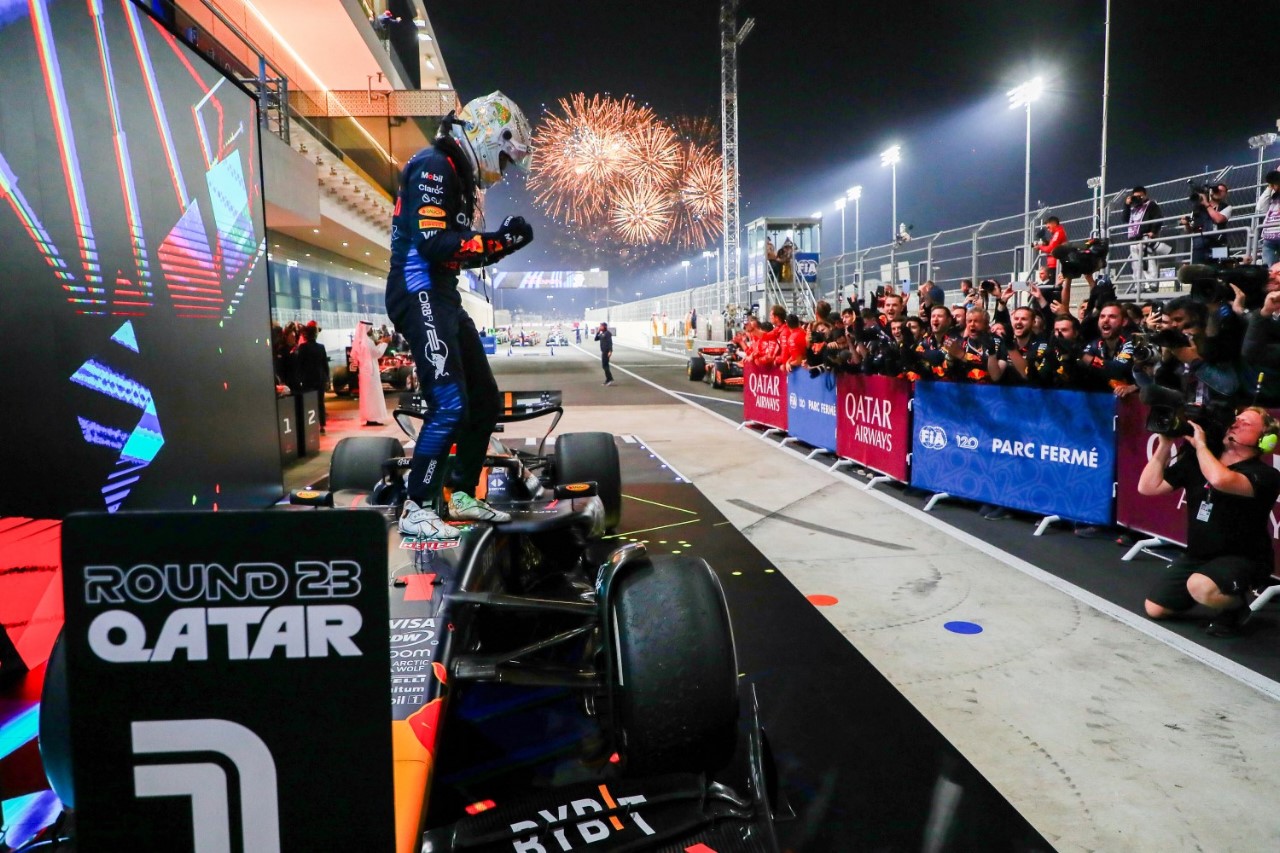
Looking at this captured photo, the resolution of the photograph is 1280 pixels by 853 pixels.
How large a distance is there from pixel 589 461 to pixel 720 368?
13157 mm

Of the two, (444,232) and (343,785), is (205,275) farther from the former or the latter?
(343,785)

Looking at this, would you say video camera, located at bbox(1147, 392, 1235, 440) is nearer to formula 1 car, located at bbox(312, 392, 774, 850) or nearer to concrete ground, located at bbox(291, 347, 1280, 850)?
concrete ground, located at bbox(291, 347, 1280, 850)

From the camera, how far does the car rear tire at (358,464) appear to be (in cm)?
471

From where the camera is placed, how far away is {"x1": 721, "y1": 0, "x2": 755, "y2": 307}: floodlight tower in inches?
1462

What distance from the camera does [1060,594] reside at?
13.5ft

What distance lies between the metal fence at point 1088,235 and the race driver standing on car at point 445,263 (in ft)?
27.8

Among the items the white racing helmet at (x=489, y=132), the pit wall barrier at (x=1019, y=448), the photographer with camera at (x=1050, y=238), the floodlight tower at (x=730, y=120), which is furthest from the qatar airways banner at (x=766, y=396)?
the floodlight tower at (x=730, y=120)

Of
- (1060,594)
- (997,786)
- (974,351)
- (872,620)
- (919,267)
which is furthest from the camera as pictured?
(919,267)

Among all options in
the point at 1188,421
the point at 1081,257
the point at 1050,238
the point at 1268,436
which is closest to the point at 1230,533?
the point at 1268,436

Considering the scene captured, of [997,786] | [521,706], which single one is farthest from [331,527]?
[997,786]

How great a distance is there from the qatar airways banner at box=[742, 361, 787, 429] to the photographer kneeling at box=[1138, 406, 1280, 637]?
631 cm

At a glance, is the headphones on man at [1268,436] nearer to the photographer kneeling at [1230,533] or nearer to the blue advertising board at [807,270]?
the photographer kneeling at [1230,533]

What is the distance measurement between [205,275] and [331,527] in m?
5.24

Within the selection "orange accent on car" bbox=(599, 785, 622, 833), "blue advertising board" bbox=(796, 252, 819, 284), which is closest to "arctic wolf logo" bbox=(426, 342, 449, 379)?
"orange accent on car" bbox=(599, 785, 622, 833)
